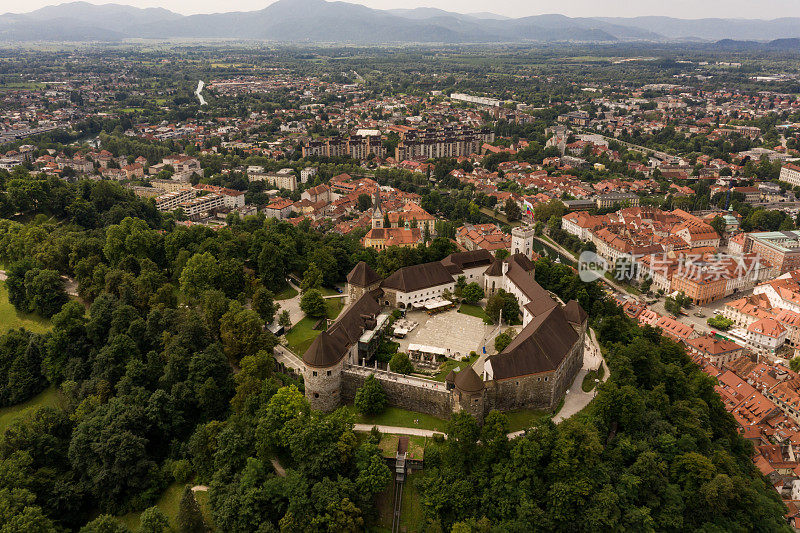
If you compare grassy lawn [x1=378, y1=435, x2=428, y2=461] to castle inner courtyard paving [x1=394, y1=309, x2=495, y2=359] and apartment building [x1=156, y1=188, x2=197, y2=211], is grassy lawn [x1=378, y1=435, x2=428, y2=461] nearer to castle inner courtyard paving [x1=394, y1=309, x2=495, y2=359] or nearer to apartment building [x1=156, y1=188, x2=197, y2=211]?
castle inner courtyard paving [x1=394, y1=309, x2=495, y2=359]

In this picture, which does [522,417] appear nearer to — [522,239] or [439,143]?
[522,239]

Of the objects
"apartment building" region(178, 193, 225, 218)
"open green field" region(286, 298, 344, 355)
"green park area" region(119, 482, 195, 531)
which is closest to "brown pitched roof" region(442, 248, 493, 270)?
"open green field" region(286, 298, 344, 355)

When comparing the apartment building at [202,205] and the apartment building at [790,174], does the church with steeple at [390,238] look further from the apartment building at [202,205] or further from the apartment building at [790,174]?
the apartment building at [790,174]

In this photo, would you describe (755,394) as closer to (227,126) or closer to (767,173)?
(767,173)

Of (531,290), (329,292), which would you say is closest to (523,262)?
(531,290)

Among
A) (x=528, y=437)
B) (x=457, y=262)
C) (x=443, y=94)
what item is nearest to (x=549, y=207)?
(x=457, y=262)

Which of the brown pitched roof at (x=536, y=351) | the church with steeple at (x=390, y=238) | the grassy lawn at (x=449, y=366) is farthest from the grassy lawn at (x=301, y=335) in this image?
the church with steeple at (x=390, y=238)
